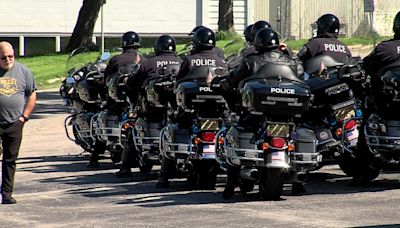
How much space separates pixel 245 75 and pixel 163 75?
2597 mm

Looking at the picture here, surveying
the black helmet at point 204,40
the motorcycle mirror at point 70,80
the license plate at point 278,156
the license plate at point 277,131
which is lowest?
the license plate at point 278,156

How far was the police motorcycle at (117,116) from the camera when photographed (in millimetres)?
16734

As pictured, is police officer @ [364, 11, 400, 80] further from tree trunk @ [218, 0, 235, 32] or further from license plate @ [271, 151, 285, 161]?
tree trunk @ [218, 0, 235, 32]

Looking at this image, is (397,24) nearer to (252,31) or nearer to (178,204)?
(252,31)

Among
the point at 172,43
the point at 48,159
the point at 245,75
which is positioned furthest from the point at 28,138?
the point at 245,75

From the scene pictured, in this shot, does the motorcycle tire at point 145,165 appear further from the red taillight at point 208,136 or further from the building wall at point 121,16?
the building wall at point 121,16

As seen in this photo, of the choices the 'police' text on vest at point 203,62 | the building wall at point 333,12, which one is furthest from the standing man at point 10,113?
the building wall at point 333,12

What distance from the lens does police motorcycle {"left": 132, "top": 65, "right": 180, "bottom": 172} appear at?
50.2 ft

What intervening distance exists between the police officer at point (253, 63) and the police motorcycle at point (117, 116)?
11.2 ft

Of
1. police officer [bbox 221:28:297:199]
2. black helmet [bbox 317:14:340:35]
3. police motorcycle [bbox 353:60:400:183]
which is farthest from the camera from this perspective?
black helmet [bbox 317:14:340:35]

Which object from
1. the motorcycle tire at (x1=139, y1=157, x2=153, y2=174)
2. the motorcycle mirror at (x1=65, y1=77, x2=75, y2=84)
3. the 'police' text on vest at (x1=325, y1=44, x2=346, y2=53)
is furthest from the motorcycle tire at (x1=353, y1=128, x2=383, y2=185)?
the motorcycle mirror at (x1=65, y1=77, x2=75, y2=84)

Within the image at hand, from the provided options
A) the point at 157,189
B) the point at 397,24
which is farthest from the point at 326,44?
the point at 157,189

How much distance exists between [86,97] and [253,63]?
617 centimetres

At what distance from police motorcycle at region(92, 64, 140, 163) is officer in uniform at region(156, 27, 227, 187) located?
67.4 inches
